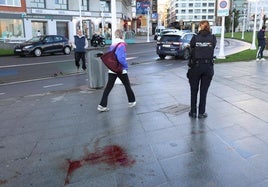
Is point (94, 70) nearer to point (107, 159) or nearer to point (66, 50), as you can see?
point (107, 159)

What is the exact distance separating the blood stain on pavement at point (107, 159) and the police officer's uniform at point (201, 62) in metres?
2.11

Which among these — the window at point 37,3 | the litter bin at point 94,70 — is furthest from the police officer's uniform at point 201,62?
the window at point 37,3

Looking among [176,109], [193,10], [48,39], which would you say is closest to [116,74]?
[176,109]

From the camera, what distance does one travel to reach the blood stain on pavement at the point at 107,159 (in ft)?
13.3

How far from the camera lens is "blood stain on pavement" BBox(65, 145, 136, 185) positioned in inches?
160

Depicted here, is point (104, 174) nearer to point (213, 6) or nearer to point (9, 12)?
point (9, 12)

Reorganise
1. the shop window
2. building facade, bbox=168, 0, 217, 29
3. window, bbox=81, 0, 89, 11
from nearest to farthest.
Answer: the shop window, window, bbox=81, 0, 89, 11, building facade, bbox=168, 0, 217, 29

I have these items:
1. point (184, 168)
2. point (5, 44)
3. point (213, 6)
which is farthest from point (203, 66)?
point (213, 6)

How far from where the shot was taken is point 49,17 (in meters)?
40.2

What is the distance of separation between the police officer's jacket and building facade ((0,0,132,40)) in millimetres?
32618

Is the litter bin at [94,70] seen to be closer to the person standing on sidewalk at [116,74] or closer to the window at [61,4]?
the person standing on sidewalk at [116,74]

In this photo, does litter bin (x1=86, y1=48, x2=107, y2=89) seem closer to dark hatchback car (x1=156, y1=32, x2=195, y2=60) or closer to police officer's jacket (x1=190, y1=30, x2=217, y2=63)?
police officer's jacket (x1=190, y1=30, x2=217, y2=63)

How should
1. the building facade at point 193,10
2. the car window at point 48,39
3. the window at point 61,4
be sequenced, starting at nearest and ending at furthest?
the car window at point 48,39, the window at point 61,4, the building facade at point 193,10

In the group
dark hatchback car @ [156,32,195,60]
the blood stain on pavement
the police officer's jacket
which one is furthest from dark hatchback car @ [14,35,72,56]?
the blood stain on pavement
